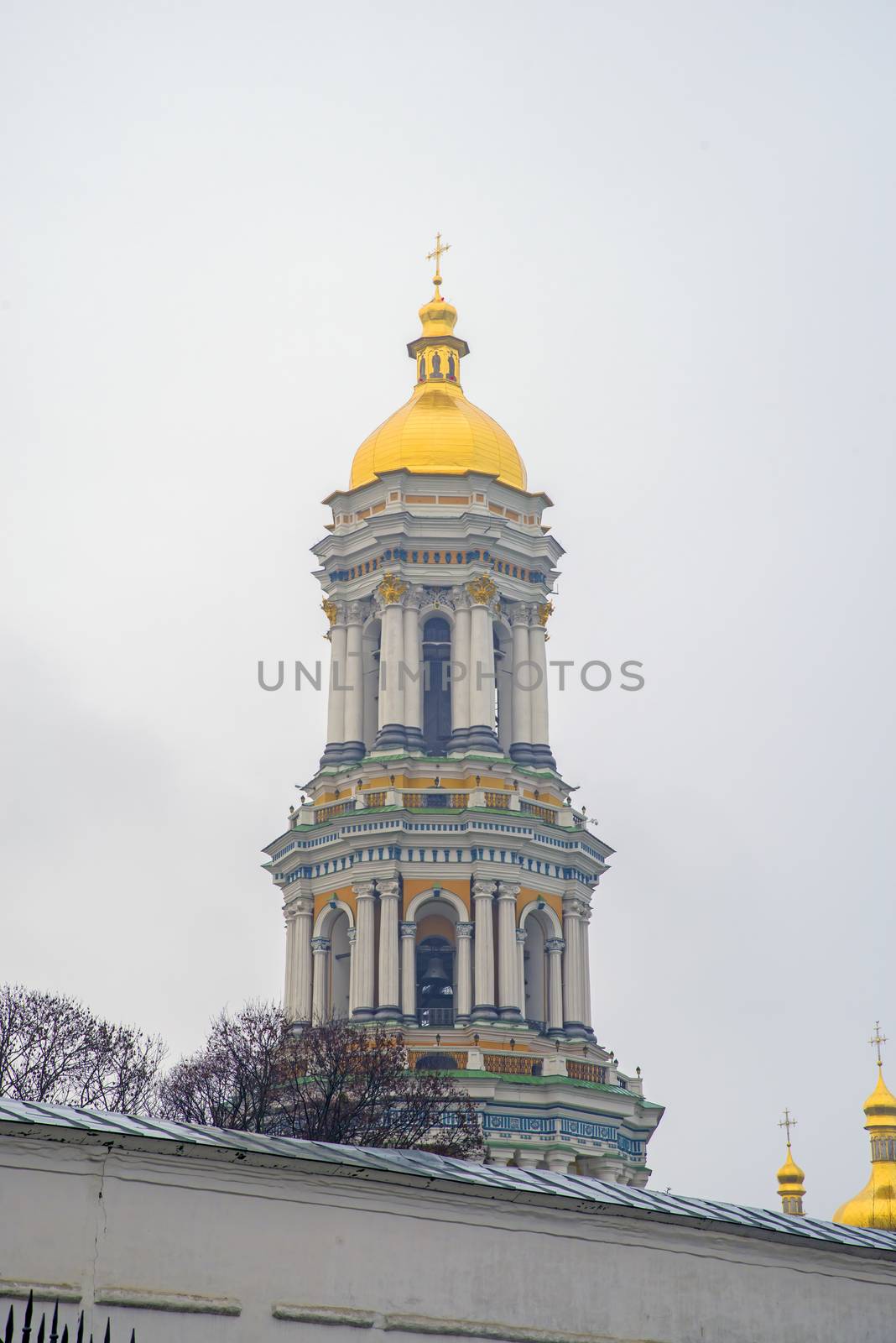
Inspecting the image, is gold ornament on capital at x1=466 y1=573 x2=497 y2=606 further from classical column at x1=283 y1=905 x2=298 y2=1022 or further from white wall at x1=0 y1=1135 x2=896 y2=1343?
white wall at x1=0 y1=1135 x2=896 y2=1343

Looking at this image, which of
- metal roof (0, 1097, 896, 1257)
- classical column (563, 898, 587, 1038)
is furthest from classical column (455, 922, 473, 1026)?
Answer: metal roof (0, 1097, 896, 1257)

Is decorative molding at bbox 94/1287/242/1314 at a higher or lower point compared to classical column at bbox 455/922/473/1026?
lower

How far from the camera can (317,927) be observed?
56812 millimetres

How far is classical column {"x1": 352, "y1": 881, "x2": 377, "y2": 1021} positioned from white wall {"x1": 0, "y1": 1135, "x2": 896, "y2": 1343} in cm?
2716

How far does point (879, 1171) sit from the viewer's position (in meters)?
88.1

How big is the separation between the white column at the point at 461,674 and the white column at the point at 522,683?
1918 millimetres

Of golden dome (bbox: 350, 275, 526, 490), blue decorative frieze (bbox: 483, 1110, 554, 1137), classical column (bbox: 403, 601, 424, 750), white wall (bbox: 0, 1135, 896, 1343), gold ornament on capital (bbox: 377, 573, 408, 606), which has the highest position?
golden dome (bbox: 350, 275, 526, 490)

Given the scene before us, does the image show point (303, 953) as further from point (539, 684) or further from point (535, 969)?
point (539, 684)

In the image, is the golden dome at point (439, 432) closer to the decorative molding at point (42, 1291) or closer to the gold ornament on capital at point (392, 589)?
the gold ornament on capital at point (392, 589)

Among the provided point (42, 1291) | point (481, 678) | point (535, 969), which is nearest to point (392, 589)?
point (481, 678)

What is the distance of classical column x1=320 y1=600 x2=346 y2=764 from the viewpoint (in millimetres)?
59000

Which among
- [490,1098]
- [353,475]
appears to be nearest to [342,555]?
[353,475]

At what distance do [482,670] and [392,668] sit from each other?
8.20 feet

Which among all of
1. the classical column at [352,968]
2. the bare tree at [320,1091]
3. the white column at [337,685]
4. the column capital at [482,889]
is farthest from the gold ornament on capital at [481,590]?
the bare tree at [320,1091]
